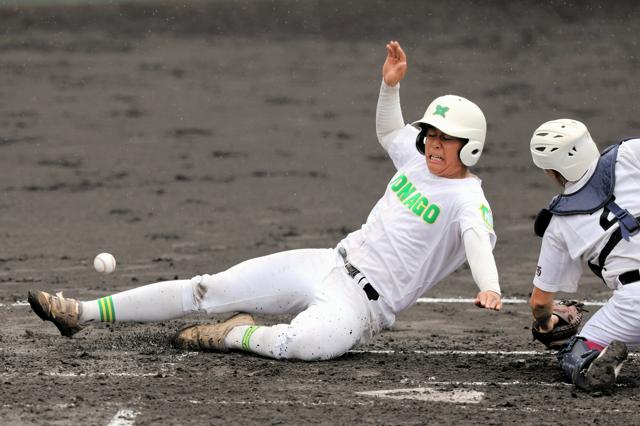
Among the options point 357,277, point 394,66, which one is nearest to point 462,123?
point 394,66

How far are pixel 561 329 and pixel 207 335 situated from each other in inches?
68.6

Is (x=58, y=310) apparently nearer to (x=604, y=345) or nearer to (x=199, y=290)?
(x=199, y=290)

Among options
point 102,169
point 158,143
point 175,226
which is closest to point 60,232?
point 175,226

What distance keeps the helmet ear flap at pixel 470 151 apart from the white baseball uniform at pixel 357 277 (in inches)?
4.4

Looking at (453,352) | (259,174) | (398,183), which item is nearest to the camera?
(398,183)

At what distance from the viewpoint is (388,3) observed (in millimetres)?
20688

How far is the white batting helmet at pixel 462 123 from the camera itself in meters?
6.25

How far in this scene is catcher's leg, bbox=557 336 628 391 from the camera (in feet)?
18.7

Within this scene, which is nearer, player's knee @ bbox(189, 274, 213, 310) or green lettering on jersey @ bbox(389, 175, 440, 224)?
green lettering on jersey @ bbox(389, 175, 440, 224)

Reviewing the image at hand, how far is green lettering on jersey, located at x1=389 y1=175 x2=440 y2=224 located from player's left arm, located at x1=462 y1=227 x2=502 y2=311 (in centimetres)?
25

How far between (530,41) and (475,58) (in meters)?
1.39

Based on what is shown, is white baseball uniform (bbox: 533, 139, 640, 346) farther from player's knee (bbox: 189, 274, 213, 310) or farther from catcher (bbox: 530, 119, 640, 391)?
player's knee (bbox: 189, 274, 213, 310)

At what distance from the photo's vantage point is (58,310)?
253 inches

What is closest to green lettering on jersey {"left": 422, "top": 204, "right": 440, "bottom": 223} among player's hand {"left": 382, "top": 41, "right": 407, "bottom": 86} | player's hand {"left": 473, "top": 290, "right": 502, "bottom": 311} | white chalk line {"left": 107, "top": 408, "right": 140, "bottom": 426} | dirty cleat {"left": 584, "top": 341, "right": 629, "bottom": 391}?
player's hand {"left": 473, "top": 290, "right": 502, "bottom": 311}
